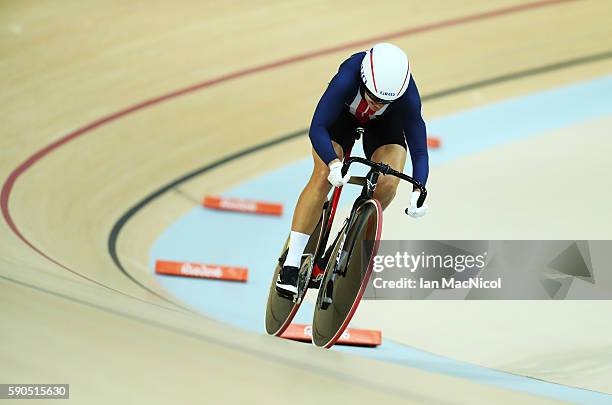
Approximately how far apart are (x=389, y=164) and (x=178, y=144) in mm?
2829

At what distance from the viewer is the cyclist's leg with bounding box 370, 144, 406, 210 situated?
3031 mm

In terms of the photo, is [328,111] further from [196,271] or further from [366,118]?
[196,271]

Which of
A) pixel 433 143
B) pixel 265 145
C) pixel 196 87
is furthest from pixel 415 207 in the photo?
pixel 196 87

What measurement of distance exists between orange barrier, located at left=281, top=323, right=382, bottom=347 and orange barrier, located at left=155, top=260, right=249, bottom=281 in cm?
72

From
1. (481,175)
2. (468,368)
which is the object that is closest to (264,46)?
(481,175)

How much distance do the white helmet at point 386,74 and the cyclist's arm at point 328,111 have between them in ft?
0.30

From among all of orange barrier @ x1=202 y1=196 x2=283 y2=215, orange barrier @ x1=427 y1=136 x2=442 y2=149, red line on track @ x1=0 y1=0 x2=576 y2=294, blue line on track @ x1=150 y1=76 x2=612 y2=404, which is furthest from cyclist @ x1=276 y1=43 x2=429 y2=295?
orange barrier @ x1=427 y1=136 x2=442 y2=149

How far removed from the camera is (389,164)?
3.04 meters

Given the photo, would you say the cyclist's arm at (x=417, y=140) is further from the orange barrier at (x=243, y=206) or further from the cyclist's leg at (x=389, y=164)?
the orange barrier at (x=243, y=206)

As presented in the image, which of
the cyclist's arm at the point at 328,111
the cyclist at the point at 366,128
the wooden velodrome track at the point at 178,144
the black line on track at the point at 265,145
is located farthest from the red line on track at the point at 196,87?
the cyclist's arm at the point at 328,111

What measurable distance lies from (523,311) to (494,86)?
3.11m

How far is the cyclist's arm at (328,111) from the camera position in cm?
289

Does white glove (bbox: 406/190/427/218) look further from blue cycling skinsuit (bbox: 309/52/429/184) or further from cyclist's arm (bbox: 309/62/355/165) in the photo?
cyclist's arm (bbox: 309/62/355/165)

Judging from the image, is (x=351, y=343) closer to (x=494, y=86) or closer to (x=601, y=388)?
(x=601, y=388)
